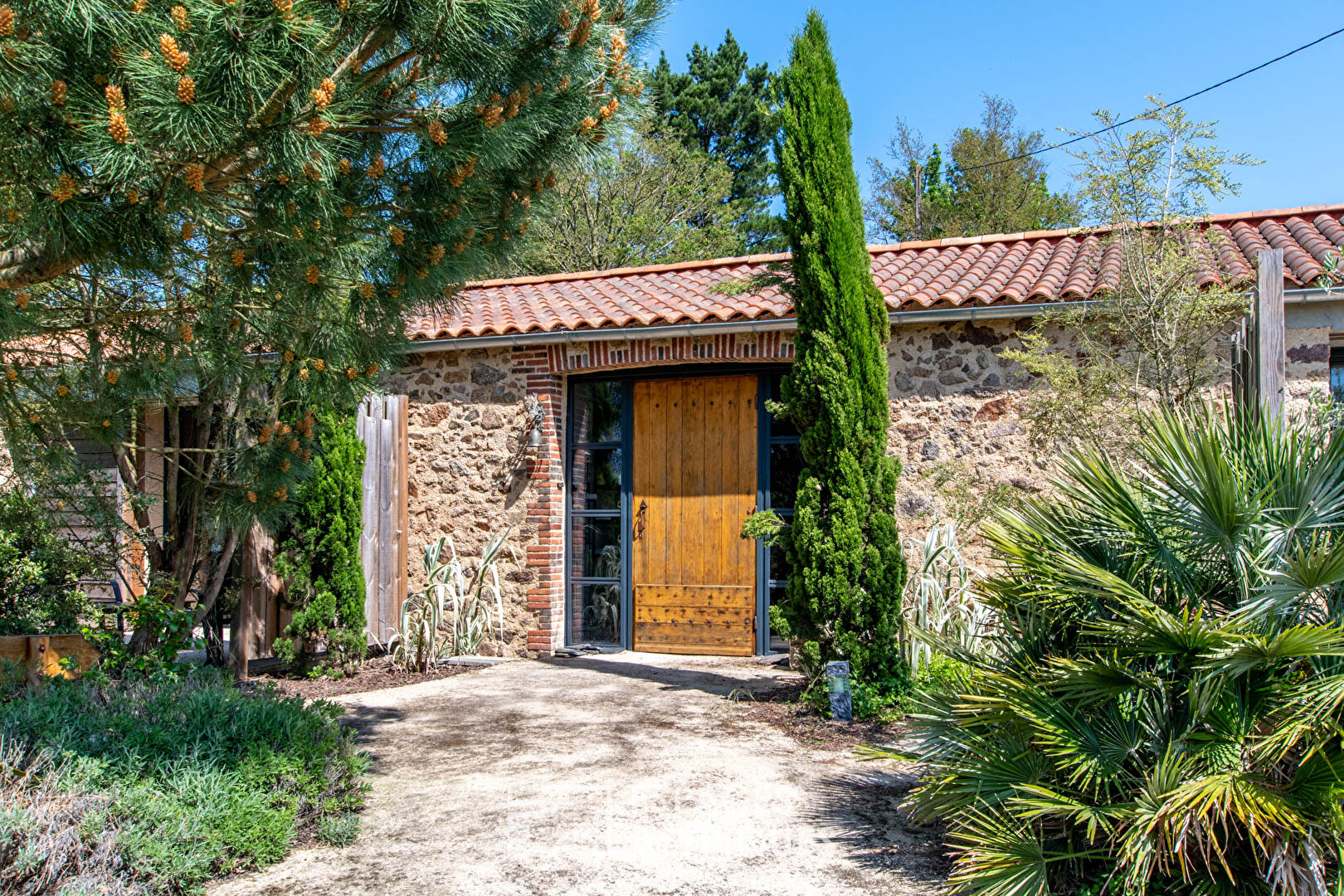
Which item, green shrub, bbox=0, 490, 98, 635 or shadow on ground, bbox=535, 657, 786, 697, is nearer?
green shrub, bbox=0, 490, 98, 635

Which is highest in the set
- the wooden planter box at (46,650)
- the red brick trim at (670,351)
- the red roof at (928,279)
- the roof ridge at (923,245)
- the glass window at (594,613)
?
the roof ridge at (923,245)

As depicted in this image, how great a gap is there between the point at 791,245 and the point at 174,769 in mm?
4617

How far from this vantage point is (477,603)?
26.9 ft

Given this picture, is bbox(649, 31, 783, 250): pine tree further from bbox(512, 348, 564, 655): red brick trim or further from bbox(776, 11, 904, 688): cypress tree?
bbox(776, 11, 904, 688): cypress tree

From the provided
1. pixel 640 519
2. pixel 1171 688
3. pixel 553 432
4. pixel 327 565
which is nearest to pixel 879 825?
pixel 1171 688

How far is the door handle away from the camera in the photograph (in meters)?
8.56

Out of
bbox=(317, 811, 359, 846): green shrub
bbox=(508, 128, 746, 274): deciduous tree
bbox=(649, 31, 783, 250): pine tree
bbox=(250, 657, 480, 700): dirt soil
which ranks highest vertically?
bbox=(649, 31, 783, 250): pine tree

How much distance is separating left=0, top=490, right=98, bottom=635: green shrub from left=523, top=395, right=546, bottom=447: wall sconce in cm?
345

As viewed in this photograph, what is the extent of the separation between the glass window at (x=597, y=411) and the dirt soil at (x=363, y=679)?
2.31 metres

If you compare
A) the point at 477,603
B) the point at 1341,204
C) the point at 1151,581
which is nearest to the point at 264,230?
the point at 1151,581

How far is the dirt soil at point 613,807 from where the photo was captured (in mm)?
3393

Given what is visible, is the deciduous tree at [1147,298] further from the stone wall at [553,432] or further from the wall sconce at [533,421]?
the wall sconce at [533,421]

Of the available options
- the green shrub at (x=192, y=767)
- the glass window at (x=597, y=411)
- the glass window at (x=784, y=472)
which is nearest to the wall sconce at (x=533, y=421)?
the glass window at (x=597, y=411)

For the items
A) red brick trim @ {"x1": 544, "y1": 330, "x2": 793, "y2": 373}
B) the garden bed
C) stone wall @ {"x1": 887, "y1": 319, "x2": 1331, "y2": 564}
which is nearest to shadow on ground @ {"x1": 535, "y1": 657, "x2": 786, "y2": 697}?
the garden bed
